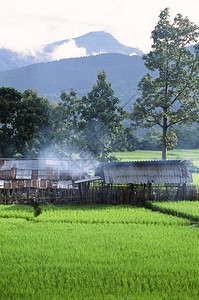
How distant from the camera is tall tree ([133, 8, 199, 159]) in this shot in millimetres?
34625

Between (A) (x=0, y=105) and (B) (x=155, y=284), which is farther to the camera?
(A) (x=0, y=105)

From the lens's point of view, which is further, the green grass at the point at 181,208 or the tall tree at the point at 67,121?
the tall tree at the point at 67,121

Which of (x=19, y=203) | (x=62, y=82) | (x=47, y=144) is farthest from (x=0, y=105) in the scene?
(x=62, y=82)

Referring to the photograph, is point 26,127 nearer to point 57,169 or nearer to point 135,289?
point 57,169

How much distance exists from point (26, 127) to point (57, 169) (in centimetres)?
1118

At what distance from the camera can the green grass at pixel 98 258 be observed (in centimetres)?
820

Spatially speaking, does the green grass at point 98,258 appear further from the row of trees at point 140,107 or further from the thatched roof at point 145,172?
the row of trees at point 140,107

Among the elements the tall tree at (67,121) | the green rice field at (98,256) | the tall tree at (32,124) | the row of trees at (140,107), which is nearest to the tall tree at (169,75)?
the row of trees at (140,107)

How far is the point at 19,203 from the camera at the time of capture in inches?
817

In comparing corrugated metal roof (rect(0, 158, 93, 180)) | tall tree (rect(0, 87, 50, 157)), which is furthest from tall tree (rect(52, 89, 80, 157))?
corrugated metal roof (rect(0, 158, 93, 180))

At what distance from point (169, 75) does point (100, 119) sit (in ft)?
31.1

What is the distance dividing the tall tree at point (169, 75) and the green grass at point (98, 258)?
20.4m

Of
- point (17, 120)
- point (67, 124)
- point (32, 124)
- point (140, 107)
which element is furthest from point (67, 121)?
point (140, 107)

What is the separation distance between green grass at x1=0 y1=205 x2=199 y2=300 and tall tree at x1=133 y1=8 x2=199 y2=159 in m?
20.4
